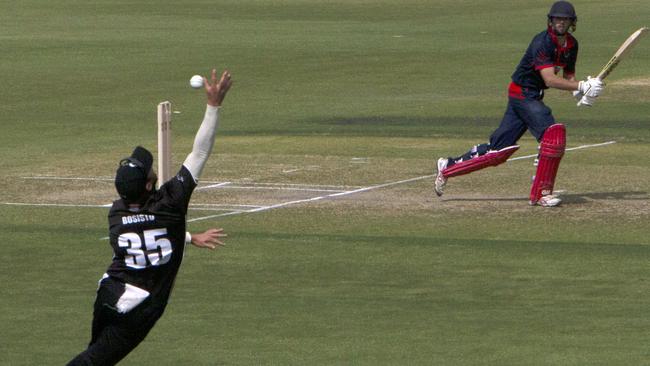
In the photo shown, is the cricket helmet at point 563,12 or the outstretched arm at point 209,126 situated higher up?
the cricket helmet at point 563,12

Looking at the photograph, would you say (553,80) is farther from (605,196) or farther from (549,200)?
(605,196)

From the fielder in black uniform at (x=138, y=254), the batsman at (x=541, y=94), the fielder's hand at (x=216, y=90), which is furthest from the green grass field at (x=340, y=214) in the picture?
the fielder's hand at (x=216, y=90)

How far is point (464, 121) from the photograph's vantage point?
24.8 meters

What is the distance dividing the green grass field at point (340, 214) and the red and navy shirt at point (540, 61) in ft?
3.97

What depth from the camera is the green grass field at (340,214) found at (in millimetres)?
11203

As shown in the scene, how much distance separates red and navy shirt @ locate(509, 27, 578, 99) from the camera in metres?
16.4

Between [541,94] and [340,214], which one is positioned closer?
[340,214]

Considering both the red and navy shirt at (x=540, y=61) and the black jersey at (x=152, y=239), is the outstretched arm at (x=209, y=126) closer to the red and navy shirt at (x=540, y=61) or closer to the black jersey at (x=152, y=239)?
the black jersey at (x=152, y=239)

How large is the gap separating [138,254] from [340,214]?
755 cm

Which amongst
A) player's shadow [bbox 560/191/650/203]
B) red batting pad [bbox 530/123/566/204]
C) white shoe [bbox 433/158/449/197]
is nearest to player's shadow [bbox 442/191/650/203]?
player's shadow [bbox 560/191/650/203]

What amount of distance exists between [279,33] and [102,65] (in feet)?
27.7

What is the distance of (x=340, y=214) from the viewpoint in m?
16.3

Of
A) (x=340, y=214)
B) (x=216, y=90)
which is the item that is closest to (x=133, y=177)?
(x=216, y=90)

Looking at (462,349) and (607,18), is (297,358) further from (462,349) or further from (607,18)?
(607,18)
